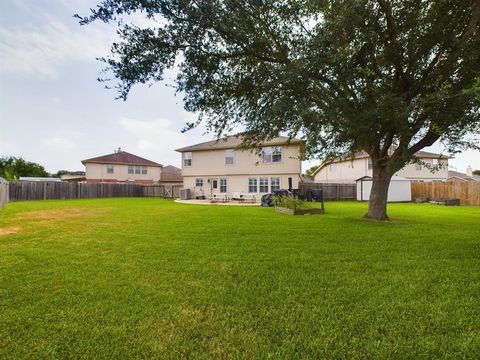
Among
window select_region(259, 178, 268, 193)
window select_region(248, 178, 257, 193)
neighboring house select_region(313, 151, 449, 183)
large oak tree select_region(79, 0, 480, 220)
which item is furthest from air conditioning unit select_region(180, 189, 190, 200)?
large oak tree select_region(79, 0, 480, 220)

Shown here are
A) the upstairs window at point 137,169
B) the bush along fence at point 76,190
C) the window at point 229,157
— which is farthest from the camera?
the upstairs window at point 137,169

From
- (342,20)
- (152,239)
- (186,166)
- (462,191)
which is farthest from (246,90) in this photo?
(462,191)

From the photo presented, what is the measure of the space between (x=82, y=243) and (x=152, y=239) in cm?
158

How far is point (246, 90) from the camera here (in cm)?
997

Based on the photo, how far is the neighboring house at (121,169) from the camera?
38.2 m

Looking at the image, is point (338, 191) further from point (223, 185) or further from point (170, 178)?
point (170, 178)

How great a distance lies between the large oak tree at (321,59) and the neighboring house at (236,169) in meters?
14.0

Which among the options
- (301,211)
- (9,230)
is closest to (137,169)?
(301,211)

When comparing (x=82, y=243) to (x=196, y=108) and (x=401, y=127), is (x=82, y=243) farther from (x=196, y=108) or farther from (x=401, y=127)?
(x=401, y=127)

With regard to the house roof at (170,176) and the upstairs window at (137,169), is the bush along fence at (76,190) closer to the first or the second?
the upstairs window at (137,169)

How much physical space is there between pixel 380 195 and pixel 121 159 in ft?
119

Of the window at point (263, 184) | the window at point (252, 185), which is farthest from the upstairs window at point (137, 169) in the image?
the window at point (263, 184)

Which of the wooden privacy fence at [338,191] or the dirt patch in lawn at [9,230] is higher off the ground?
the wooden privacy fence at [338,191]

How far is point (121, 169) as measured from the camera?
39.8 metres
